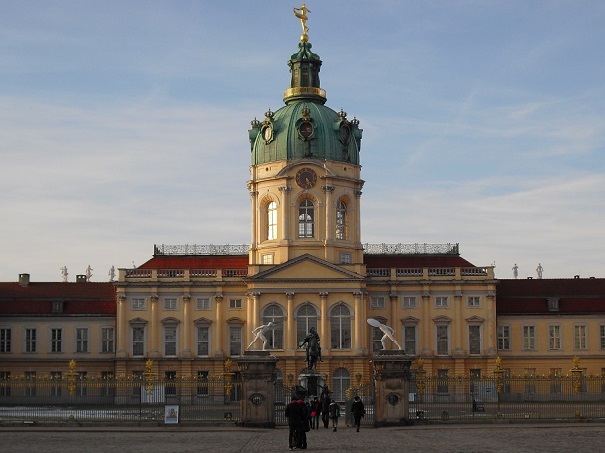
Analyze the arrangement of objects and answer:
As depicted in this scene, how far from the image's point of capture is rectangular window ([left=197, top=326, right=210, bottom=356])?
10362 cm

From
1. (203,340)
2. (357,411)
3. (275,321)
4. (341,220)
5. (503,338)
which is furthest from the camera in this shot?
(503,338)

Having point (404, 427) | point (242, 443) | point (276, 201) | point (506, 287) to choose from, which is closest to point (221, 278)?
point (276, 201)

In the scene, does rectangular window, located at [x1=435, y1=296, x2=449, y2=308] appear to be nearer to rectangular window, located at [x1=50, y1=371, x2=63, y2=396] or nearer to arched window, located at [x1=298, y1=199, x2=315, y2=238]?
arched window, located at [x1=298, y1=199, x2=315, y2=238]

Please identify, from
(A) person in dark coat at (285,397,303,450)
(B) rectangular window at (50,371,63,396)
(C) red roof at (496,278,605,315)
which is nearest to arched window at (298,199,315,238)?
(C) red roof at (496,278,605,315)

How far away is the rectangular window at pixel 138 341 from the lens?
339 feet

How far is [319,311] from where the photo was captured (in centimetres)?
10038

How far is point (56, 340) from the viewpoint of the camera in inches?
4141

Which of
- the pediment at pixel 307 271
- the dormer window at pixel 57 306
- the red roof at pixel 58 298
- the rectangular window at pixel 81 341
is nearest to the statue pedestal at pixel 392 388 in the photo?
the pediment at pixel 307 271

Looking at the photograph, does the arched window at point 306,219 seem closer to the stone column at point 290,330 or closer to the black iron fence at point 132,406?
the stone column at point 290,330

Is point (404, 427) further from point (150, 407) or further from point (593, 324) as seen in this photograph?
point (593, 324)

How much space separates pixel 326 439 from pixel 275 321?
1983 inches

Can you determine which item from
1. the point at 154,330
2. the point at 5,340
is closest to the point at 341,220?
the point at 154,330

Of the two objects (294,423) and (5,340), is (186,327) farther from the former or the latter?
(294,423)

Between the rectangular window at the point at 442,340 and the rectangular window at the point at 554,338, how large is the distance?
29.4ft
